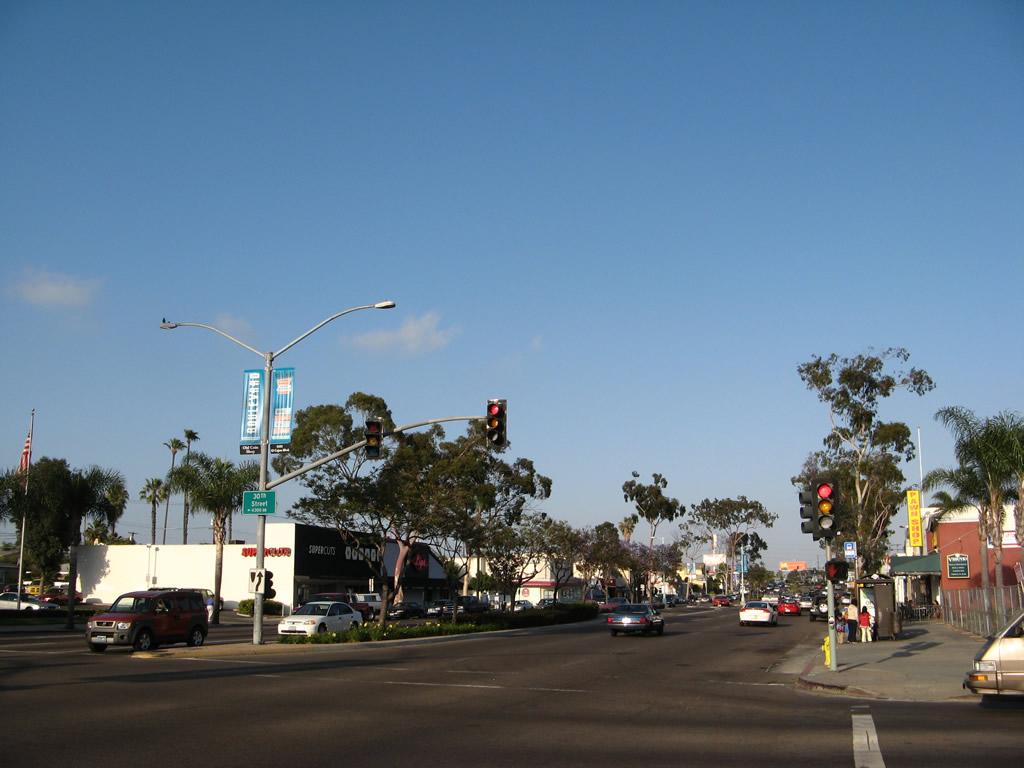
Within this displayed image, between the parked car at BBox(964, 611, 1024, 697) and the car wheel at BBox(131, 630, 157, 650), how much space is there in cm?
2193

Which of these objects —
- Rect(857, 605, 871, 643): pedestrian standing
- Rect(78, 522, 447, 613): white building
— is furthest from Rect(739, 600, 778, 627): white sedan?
Rect(78, 522, 447, 613): white building

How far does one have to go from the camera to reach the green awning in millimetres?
60184

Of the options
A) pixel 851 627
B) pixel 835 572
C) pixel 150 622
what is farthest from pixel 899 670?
pixel 150 622

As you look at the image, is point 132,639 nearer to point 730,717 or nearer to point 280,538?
point 730,717

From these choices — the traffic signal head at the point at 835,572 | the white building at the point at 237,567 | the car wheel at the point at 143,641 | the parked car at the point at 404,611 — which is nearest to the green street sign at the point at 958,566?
the parked car at the point at 404,611

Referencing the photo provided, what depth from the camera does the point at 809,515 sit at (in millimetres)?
20672

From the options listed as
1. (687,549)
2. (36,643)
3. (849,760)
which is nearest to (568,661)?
(849,760)

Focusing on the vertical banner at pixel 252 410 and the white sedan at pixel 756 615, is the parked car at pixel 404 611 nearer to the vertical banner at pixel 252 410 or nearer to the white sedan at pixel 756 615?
the white sedan at pixel 756 615

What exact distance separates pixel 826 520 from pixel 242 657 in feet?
52.8

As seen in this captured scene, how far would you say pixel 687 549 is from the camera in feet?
368

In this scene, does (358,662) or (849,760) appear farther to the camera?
(358,662)

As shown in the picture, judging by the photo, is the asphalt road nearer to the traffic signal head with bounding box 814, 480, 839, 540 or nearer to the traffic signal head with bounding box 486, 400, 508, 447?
the traffic signal head with bounding box 814, 480, 839, 540

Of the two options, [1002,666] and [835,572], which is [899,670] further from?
[1002,666]

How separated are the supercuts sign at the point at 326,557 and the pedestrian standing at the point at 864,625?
115 feet
